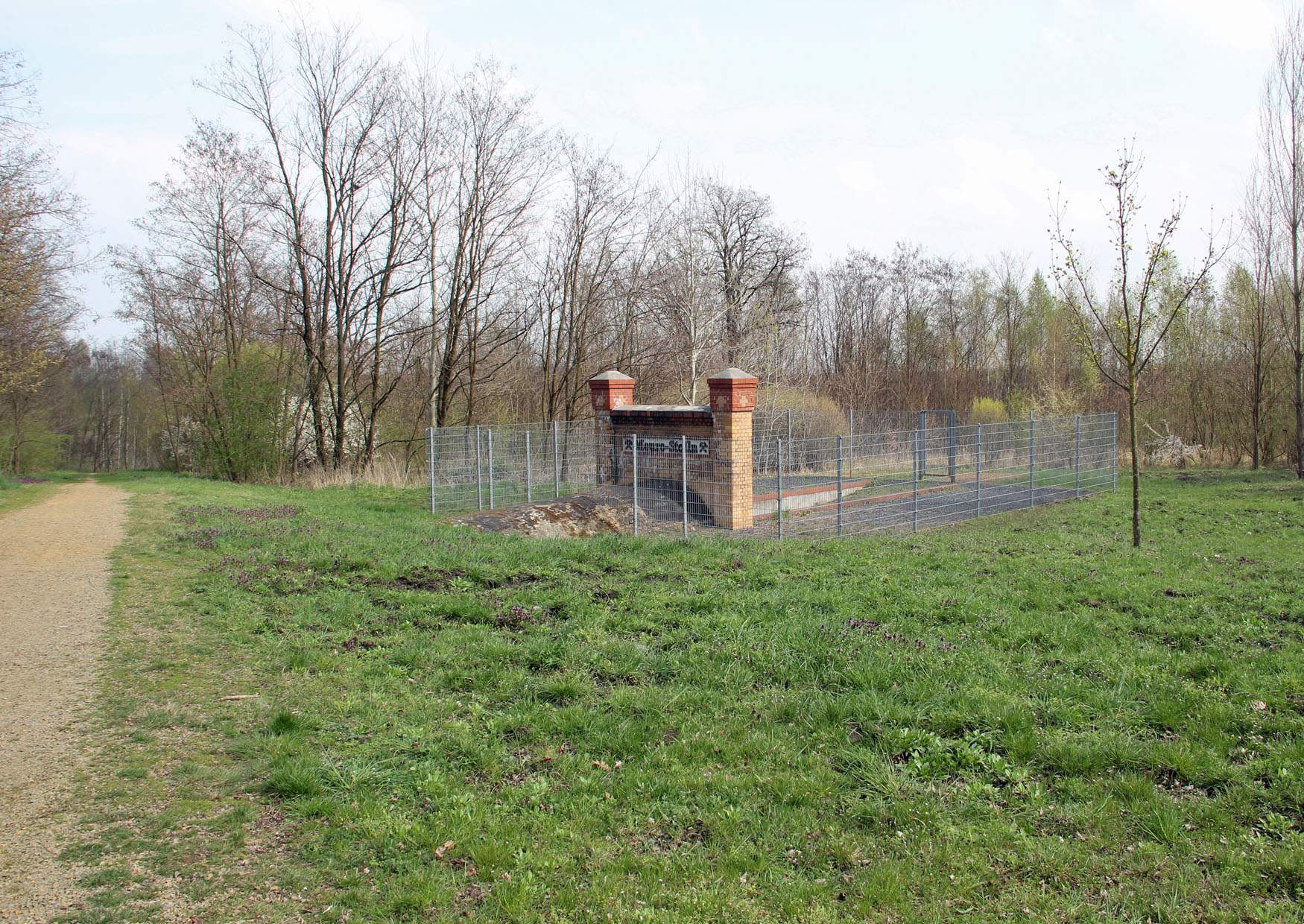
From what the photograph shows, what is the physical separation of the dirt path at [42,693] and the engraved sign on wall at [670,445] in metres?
7.04

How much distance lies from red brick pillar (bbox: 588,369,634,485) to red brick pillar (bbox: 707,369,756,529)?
240 cm

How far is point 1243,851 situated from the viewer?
303cm

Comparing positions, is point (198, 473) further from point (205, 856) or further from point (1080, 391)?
point (1080, 391)

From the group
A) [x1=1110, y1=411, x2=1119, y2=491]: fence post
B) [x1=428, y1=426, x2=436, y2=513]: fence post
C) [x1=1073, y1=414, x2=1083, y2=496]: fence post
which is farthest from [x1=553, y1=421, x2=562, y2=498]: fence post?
[x1=1110, y1=411, x2=1119, y2=491]: fence post

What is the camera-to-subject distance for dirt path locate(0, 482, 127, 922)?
3004 millimetres

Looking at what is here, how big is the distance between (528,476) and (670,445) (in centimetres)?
302

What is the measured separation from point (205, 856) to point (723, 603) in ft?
13.6

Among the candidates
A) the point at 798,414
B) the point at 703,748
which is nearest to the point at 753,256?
the point at 798,414

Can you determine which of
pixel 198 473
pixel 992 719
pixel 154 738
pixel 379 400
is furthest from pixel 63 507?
pixel 992 719

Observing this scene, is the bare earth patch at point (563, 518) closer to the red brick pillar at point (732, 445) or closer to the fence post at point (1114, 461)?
the red brick pillar at point (732, 445)

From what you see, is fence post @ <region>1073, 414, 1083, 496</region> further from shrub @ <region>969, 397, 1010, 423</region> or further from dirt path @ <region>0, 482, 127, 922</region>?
dirt path @ <region>0, 482, 127, 922</region>

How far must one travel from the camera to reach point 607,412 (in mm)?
14359

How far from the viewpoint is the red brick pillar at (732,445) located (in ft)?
40.1

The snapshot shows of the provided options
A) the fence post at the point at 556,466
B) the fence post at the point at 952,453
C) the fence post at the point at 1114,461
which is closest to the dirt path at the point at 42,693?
the fence post at the point at 556,466
